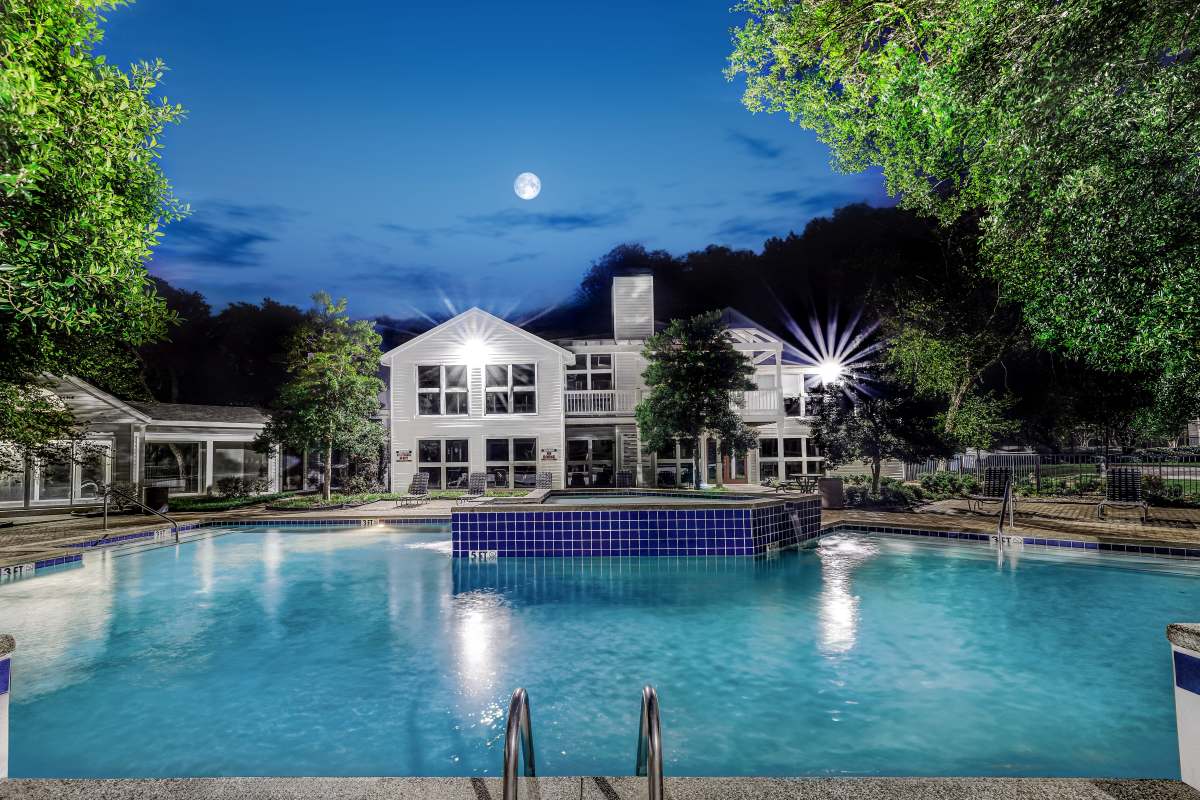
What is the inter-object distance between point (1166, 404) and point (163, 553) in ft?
72.7

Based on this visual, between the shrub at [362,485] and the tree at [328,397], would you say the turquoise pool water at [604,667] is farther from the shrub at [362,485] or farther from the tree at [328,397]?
the shrub at [362,485]

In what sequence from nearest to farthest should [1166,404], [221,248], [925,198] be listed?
1. [925,198]
2. [1166,404]
3. [221,248]

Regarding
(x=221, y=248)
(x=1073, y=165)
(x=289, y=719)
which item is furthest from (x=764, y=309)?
(x=221, y=248)

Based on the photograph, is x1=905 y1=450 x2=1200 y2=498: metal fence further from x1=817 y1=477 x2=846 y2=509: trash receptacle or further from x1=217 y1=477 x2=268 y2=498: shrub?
x1=217 y1=477 x2=268 y2=498: shrub

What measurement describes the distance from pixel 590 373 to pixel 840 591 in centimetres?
1650

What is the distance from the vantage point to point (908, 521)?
43.2 ft

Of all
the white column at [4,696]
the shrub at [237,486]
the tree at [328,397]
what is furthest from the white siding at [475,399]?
the white column at [4,696]

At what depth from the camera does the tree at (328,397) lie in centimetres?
1925

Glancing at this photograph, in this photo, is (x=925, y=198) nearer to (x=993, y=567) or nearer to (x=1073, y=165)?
(x=1073, y=165)

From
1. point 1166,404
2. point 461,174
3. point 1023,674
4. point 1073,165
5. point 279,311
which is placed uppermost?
point 461,174

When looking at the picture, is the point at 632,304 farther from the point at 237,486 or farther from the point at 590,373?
the point at 237,486

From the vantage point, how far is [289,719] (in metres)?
4.93

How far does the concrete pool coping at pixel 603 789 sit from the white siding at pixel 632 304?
2223 centimetres

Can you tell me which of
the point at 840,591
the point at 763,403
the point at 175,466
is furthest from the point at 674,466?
the point at 175,466
